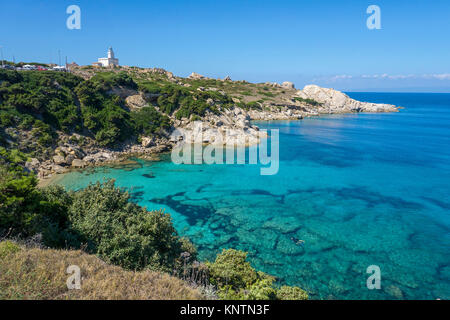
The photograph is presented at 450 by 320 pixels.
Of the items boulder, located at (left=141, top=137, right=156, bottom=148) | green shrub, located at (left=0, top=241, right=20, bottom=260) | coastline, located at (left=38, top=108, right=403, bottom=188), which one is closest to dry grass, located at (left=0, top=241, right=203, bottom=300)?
green shrub, located at (left=0, top=241, right=20, bottom=260)

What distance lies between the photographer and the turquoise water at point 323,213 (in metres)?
13.9

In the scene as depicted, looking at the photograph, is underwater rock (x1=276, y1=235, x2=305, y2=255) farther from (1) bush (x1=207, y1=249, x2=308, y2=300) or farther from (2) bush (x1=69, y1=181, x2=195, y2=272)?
(2) bush (x1=69, y1=181, x2=195, y2=272)

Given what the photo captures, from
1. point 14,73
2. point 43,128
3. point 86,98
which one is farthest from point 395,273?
point 14,73

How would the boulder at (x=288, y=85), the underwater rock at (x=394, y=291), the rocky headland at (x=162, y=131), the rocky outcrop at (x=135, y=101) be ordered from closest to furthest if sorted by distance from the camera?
the underwater rock at (x=394, y=291) → the rocky headland at (x=162, y=131) → the rocky outcrop at (x=135, y=101) → the boulder at (x=288, y=85)

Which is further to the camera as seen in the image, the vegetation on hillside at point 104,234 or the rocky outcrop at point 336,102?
the rocky outcrop at point 336,102

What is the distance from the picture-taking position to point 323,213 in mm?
20969

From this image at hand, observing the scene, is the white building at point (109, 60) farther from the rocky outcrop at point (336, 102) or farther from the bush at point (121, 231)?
the bush at point (121, 231)

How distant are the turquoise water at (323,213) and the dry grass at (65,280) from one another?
27.4 feet

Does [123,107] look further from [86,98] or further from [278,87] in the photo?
[278,87]

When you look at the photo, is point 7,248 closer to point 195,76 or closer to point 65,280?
point 65,280

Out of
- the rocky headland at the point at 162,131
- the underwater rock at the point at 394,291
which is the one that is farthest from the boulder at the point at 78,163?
the underwater rock at the point at 394,291

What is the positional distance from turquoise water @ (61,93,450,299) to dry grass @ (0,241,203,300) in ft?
27.4

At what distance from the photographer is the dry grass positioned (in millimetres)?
6055
